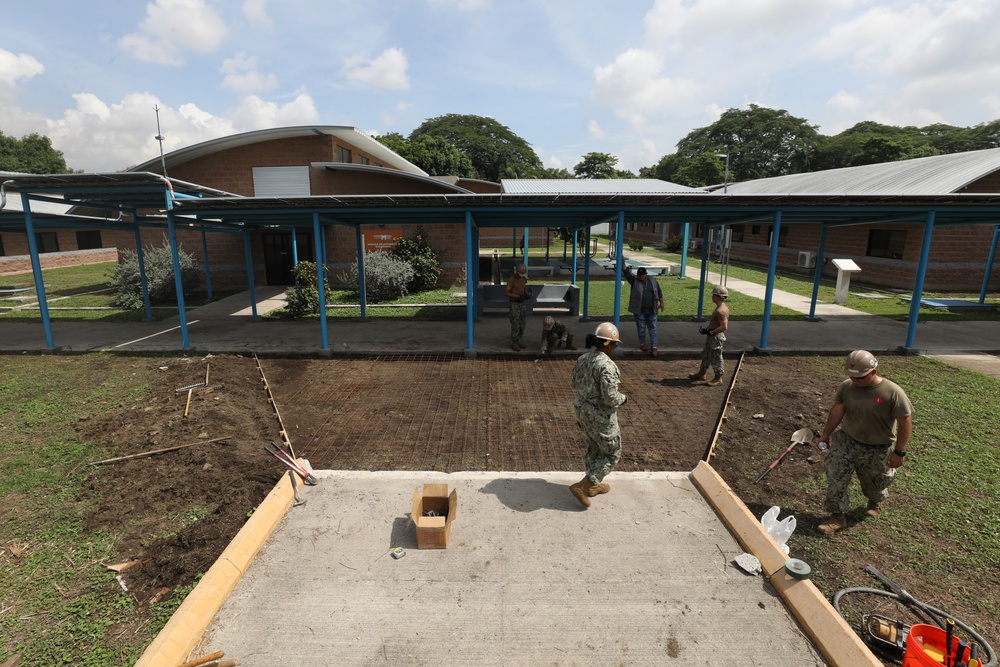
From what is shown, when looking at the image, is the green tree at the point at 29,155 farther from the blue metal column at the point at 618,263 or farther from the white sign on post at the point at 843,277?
the white sign on post at the point at 843,277

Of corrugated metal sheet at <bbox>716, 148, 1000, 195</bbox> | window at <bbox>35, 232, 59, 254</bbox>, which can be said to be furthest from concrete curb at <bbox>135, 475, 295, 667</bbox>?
window at <bbox>35, 232, 59, 254</bbox>

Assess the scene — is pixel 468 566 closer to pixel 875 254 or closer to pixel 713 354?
pixel 713 354

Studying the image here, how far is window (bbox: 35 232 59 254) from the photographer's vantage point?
1057 inches

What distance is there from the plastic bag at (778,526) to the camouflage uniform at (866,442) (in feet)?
1.77

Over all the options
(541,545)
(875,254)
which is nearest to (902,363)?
(541,545)

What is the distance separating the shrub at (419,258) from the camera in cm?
1795

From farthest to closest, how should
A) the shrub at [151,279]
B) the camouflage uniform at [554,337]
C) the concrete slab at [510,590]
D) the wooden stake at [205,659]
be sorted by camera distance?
the shrub at [151,279]
the camouflage uniform at [554,337]
the concrete slab at [510,590]
the wooden stake at [205,659]

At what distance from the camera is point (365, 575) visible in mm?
3594

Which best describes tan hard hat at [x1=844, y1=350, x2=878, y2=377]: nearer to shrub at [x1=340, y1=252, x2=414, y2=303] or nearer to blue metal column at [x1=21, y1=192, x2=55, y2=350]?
blue metal column at [x1=21, y1=192, x2=55, y2=350]

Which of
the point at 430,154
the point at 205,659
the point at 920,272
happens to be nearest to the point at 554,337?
the point at 920,272

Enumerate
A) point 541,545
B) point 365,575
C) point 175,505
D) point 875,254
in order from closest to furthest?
point 365,575, point 541,545, point 175,505, point 875,254

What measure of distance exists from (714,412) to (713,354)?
1398 millimetres

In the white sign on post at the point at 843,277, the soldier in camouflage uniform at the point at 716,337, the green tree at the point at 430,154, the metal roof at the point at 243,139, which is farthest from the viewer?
the green tree at the point at 430,154

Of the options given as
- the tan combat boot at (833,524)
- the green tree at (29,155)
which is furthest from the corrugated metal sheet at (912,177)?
the green tree at (29,155)
